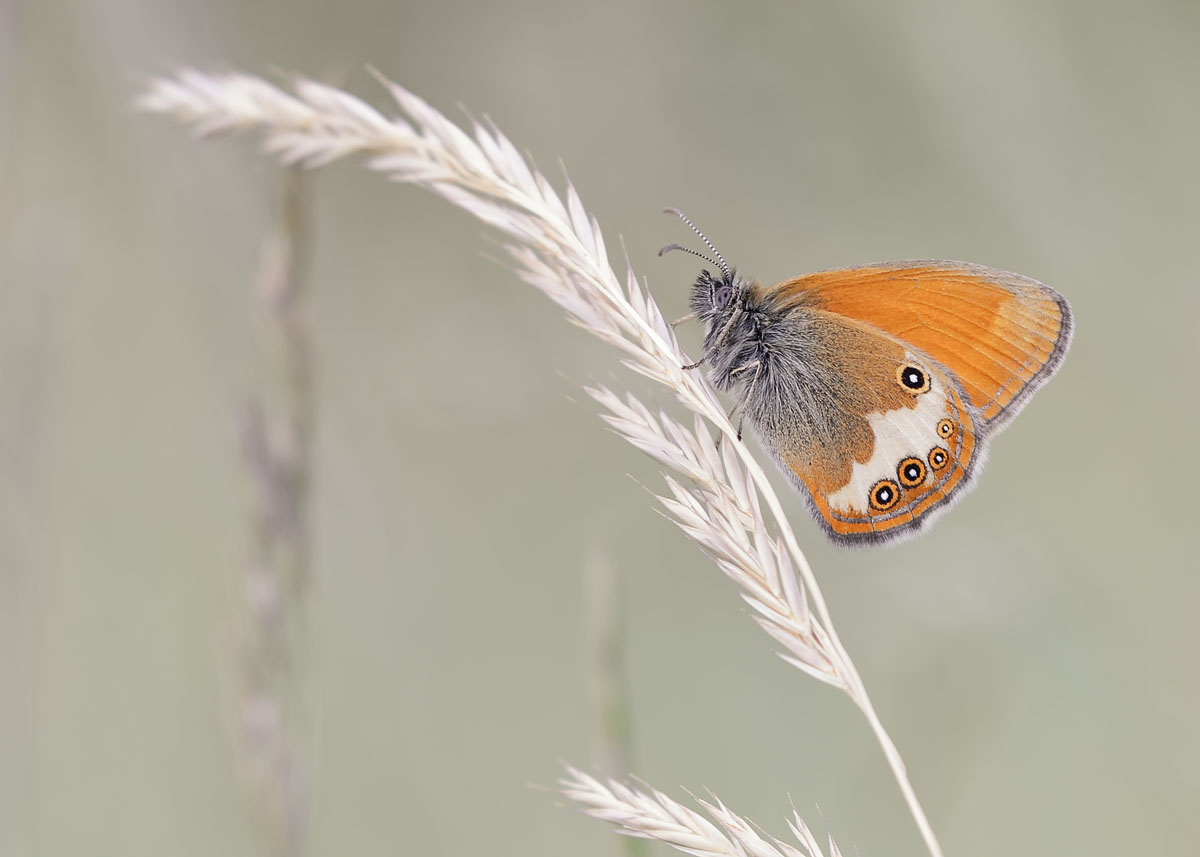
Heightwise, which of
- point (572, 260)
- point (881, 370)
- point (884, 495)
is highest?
point (881, 370)

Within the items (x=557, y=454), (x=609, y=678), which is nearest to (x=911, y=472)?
(x=609, y=678)

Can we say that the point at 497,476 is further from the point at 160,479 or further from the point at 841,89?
the point at 841,89

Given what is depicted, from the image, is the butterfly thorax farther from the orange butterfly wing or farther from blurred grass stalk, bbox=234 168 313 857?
blurred grass stalk, bbox=234 168 313 857

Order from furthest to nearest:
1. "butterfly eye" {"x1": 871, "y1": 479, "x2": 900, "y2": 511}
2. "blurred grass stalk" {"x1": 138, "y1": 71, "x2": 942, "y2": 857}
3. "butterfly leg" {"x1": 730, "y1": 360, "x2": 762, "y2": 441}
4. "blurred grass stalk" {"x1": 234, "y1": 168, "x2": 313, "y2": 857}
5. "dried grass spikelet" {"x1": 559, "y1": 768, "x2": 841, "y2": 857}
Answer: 1. "butterfly leg" {"x1": 730, "y1": 360, "x2": 762, "y2": 441}
2. "butterfly eye" {"x1": 871, "y1": 479, "x2": 900, "y2": 511}
3. "blurred grass stalk" {"x1": 234, "y1": 168, "x2": 313, "y2": 857}
4. "blurred grass stalk" {"x1": 138, "y1": 71, "x2": 942, "y2": 857}
5. "dried grass spikelet" {"x1": 559, "y1": 768, "x2": 841, "y2": 857}

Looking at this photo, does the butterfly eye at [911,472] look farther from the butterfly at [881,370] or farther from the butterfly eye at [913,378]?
the butterfly eye at [913,378]

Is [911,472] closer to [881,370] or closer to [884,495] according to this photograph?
[884,495]

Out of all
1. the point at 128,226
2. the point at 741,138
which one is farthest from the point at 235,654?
the point at 128,226

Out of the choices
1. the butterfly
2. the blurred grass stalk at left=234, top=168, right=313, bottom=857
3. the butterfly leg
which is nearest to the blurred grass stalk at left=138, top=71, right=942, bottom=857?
the blurred grass stalk at left=234, top=168, right=313, bottom=857
